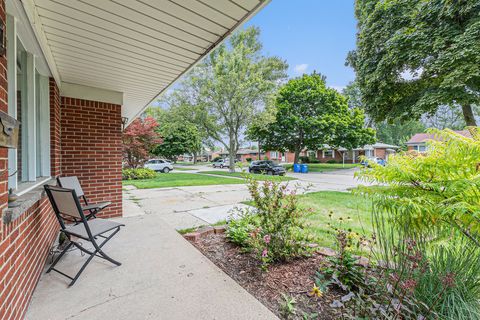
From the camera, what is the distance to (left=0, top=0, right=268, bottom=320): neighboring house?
60.2 inches

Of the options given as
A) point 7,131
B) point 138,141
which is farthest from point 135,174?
point 7,131

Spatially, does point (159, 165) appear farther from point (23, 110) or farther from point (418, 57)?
point (418, 57)

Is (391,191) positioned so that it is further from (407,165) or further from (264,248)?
(264,248)

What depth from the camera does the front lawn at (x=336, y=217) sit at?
10.9ft

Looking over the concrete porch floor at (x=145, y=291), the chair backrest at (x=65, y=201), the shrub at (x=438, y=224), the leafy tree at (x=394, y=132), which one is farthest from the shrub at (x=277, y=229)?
the leafy tree at (x=394, y=132)

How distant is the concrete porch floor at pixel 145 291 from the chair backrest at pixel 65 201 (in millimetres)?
606

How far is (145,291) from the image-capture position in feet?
6.50

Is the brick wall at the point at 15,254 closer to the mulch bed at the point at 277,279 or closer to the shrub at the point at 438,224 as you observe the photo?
the mulch bed at the point at 277,279

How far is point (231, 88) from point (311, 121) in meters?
9.14

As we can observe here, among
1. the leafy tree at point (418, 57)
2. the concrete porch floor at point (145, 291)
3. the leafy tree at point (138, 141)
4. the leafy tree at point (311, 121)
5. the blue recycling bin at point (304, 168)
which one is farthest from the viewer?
the leafy tree at point (311, 121)

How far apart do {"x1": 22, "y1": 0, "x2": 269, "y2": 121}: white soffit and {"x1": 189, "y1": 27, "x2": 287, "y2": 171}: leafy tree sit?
1209 centimetres

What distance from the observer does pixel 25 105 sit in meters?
2.36

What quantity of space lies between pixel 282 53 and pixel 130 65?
2138 cm

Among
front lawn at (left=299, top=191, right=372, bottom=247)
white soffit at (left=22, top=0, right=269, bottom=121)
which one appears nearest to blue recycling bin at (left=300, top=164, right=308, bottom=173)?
front lawn at (left=299, top=191, right=372, bottom=247)
